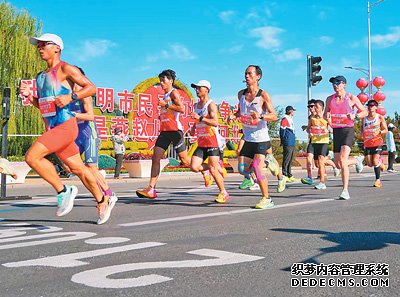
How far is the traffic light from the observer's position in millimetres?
17375

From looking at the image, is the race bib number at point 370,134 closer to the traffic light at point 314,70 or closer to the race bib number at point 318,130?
the race bib number at point 318,130

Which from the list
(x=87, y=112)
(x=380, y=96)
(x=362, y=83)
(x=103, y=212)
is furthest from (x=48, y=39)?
(x=362, y=83)

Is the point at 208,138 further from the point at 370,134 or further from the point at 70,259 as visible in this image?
the point at 370,134

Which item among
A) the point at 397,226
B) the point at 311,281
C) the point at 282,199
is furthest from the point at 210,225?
the point at 282,199

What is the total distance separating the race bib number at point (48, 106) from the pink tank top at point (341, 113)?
5.04 metres

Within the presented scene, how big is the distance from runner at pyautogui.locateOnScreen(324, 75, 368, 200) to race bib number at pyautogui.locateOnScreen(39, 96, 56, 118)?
4.95m

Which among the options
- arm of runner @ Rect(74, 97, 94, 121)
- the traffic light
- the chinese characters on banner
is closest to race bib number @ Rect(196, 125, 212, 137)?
arm of runner @ Rect(74, 97, 94, 121)

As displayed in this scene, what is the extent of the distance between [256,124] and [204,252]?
3587 mm

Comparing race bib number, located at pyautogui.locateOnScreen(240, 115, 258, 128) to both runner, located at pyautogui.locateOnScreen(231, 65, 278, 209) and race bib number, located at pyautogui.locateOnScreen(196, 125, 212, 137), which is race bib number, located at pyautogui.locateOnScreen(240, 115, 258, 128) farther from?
race bib number, located at pyautogui.locateOnScreen(196, 125, 212, 137)

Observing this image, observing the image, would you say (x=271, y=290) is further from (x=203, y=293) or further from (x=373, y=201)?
(x=373, y=201)

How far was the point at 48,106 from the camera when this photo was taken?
17.7ft

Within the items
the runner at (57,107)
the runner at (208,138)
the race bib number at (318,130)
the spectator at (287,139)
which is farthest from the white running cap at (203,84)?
the spectator at (287,139)

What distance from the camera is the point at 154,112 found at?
26.5 metres

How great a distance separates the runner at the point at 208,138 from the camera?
7.95m
